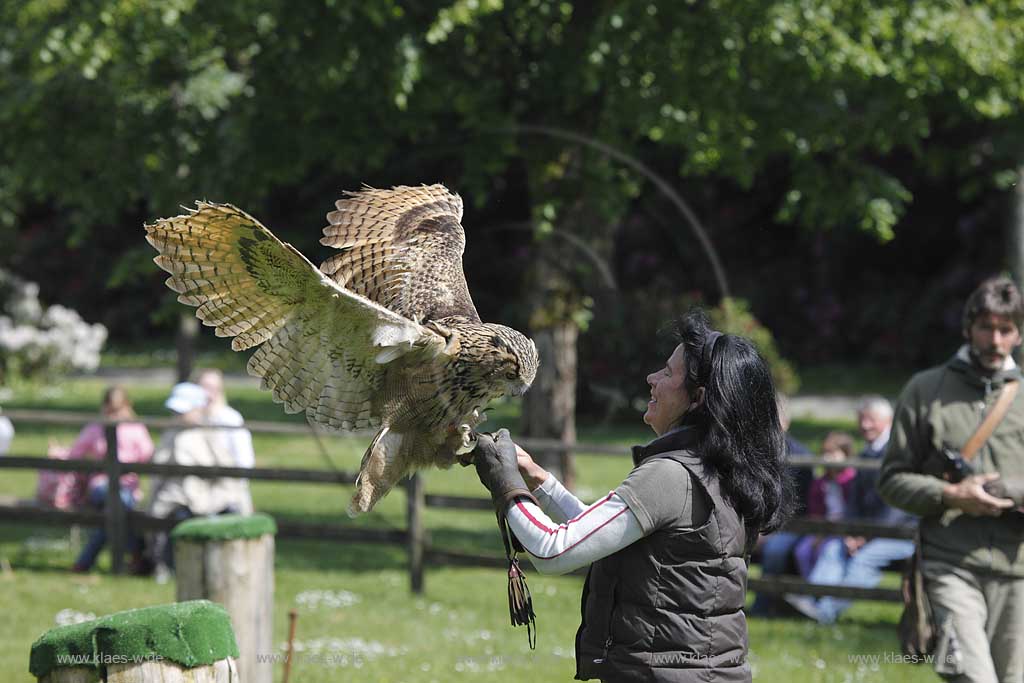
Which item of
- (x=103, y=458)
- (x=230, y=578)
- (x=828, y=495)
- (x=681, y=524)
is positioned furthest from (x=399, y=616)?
(x=681, y=524)

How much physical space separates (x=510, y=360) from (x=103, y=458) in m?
6.55

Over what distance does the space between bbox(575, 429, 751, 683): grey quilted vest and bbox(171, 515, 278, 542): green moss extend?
267 centimetres

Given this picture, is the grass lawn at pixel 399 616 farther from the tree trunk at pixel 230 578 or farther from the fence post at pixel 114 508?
the tree trunk at pixel 230 578

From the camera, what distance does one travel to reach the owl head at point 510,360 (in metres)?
3.44

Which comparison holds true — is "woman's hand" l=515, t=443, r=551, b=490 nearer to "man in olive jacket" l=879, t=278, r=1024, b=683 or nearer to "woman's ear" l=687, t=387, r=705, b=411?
"woman's ear" l=687, t=387, r=705, b=411

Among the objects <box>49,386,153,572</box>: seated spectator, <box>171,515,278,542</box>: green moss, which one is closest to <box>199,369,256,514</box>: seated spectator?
<box>49,386,153,572</box>: seated spectator

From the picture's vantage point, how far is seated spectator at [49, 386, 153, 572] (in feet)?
29.5

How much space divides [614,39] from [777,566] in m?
3.92

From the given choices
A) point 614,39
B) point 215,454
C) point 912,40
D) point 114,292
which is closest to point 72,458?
point 215,454

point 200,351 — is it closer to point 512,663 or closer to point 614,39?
point 614,39

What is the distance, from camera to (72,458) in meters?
9.34

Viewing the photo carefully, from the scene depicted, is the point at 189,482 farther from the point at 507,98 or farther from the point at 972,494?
the point at 972,494

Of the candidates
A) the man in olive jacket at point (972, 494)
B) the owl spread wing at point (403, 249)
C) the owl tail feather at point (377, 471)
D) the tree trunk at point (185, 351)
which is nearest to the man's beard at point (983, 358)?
the man in olive jacket at point (972, 494)

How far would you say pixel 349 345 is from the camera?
132 inches
